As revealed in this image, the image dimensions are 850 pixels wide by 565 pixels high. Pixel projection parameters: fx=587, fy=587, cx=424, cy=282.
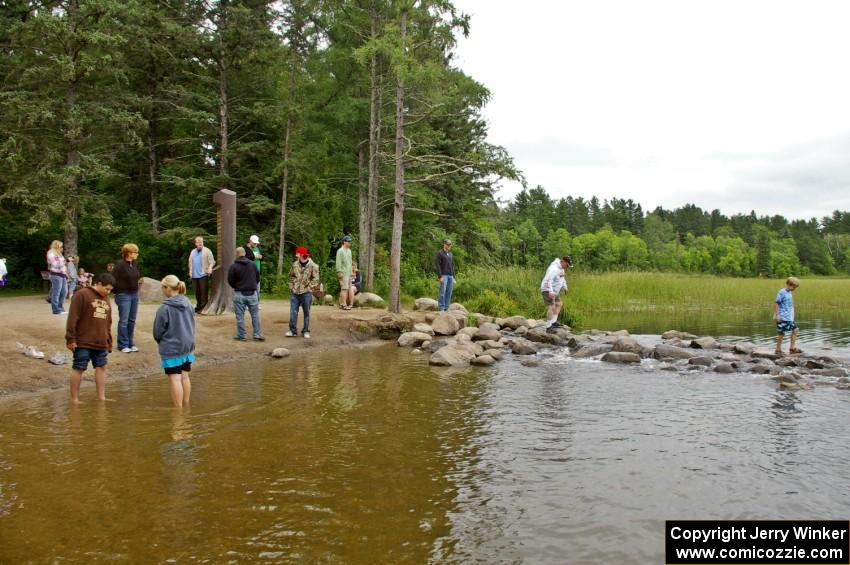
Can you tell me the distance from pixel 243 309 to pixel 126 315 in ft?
9.11

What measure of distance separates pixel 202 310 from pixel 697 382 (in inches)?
454

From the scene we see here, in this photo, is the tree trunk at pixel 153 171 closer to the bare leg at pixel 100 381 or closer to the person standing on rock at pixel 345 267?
the person standing on rock at pixel 345 267

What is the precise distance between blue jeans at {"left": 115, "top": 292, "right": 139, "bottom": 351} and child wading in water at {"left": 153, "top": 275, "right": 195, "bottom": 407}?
322 cm

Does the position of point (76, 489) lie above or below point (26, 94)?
below

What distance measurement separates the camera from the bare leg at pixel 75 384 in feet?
26.6

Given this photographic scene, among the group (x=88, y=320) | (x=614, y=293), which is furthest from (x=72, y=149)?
(x=614, y=293)

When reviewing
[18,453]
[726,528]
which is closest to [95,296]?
[18,453]

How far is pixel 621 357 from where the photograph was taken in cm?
1252

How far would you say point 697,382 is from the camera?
1038 centimetres

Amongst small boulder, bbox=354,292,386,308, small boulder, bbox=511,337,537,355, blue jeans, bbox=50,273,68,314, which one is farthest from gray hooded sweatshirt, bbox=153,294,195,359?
small boulder, bbox=354,292,386,308

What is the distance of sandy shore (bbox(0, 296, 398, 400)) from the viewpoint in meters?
9.39

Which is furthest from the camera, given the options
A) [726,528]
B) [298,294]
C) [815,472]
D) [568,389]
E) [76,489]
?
[298,294]

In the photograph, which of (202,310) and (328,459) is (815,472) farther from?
(202,310)

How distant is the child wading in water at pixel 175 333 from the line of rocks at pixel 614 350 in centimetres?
543
